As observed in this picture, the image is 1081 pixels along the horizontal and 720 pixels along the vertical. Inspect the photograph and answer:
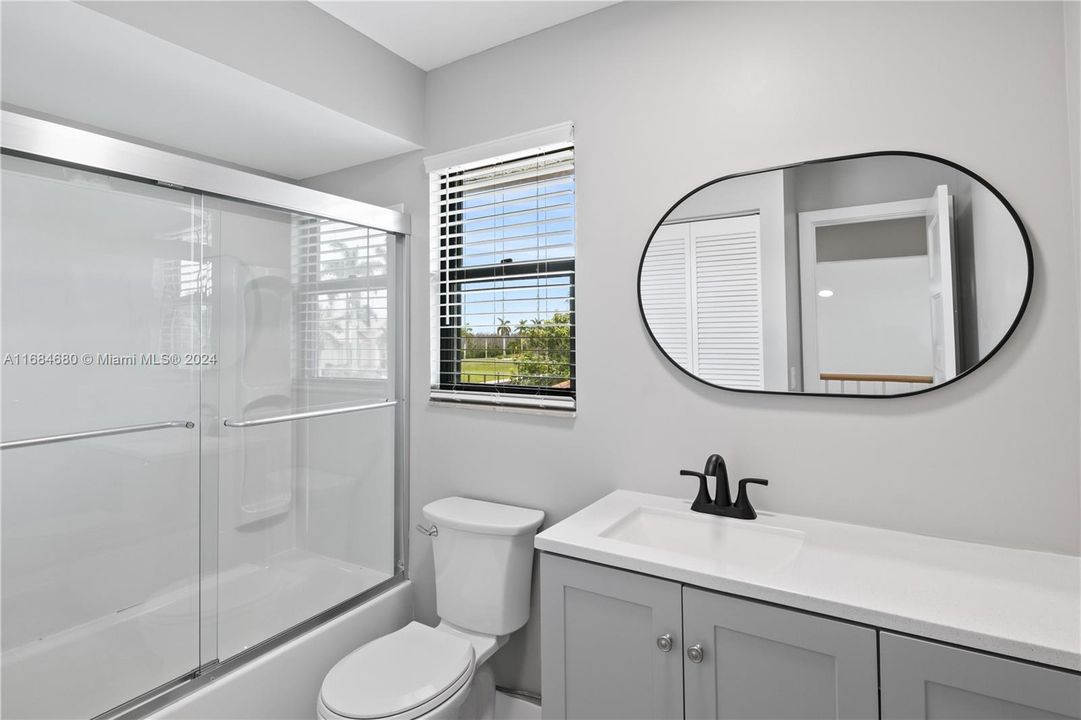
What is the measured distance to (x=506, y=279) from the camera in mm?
2143

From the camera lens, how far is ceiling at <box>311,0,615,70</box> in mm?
1845

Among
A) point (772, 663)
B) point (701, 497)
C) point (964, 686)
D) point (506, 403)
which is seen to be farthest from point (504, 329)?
point (964, 686)

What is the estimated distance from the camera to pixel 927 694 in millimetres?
973

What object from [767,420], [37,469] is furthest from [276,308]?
[767,420]

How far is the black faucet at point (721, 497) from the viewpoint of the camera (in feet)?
5.06

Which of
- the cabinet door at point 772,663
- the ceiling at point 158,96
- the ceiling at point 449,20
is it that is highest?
the ceiling at point 449,20

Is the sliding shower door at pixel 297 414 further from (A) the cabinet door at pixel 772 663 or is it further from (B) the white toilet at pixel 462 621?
(A) the cabinet door at pixel 772 663

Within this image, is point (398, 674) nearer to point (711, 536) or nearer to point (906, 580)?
point (711, 536)

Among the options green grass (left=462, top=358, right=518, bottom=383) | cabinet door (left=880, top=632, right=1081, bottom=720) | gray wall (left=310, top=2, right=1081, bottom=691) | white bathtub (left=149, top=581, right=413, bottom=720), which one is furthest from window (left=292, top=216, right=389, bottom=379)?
cabinet door (left=880, top=632, right=1081, bottom=720)

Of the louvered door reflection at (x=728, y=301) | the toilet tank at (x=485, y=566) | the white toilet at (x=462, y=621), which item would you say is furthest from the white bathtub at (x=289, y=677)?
the louvered door reflection at (x=728, y=301)

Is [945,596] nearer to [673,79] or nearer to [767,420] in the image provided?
[767,420]

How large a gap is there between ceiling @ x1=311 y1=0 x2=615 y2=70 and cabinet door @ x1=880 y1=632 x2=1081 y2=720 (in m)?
2.04

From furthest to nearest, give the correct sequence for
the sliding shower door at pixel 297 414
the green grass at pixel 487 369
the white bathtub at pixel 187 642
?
the green grass at pixel 487 369 < the sliding shower door at pixel 297 414 < the white bathtub at pixel 187 642

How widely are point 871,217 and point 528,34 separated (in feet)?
4.63
